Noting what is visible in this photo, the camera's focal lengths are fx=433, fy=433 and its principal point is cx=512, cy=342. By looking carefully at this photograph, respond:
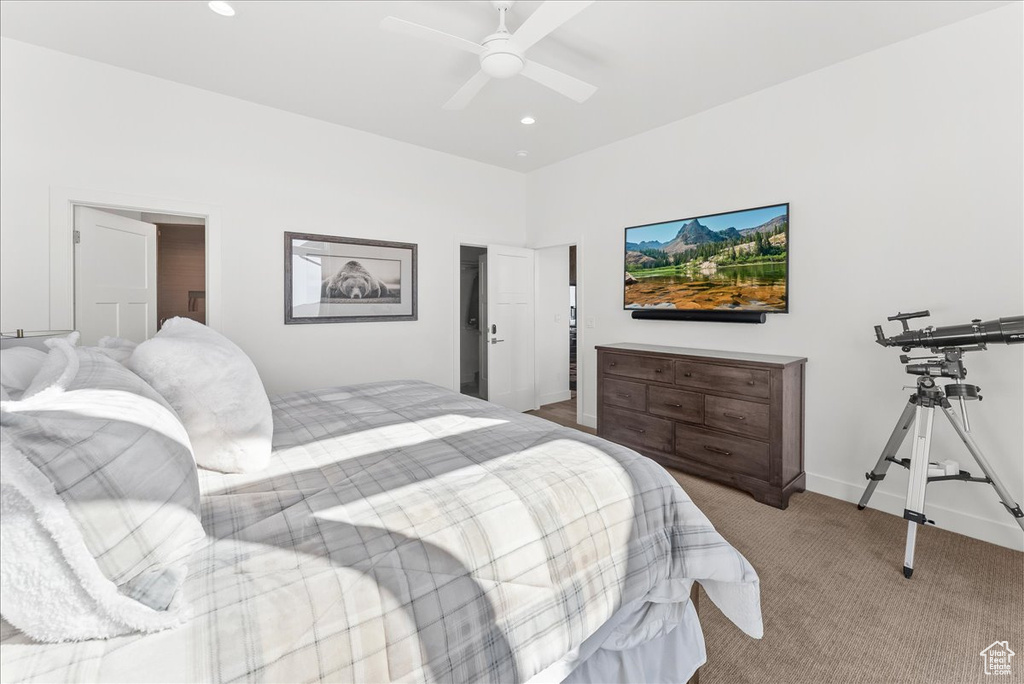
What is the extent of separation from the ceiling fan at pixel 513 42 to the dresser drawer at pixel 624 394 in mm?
2208

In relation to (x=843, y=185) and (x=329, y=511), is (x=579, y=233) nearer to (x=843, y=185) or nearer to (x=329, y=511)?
(x=843, y=185)

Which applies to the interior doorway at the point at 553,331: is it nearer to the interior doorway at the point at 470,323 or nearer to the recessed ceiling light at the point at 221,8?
the interior doorway at the point at 470,323

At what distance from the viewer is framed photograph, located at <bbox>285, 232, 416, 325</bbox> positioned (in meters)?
3.74

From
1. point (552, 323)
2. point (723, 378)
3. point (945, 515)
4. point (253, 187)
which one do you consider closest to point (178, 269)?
point (253, 187)

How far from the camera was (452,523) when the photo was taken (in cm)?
104

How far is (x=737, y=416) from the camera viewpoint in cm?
300

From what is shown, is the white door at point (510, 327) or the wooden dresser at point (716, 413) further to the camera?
the white door at point (510, 327)

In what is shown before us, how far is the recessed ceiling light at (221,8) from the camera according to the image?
230 centimetres

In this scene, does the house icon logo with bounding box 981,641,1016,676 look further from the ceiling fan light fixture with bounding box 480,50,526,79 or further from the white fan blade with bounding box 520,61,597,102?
the ceiling fan light fixture with bounding box 480,50,526,79

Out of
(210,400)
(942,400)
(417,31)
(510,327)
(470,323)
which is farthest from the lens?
Answer: (470,323)

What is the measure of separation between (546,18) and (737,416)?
264 centimetres

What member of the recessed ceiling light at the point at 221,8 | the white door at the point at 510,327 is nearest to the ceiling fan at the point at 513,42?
the recessed ceiling light at the point at 221,8

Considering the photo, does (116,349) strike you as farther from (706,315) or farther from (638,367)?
(706,315)

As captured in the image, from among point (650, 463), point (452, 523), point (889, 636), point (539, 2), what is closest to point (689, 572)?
point (650, 463)
